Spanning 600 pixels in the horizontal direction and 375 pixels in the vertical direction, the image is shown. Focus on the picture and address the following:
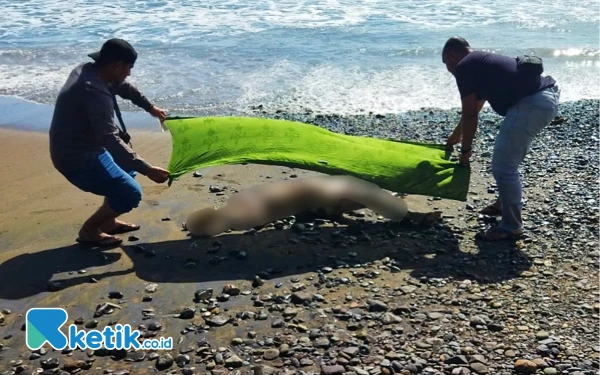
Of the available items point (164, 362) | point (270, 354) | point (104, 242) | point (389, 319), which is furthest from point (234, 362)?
point (104, 242)

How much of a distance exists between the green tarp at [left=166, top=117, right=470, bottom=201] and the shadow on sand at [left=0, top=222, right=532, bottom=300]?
17.1 inches

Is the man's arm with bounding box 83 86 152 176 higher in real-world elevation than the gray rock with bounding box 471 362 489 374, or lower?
higher

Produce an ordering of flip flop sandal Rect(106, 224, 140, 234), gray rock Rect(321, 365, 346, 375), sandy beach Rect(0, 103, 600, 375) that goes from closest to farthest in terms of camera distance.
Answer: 1. gray rock Rect(321, 365, 346, 375)
2. sandy beach Rect(0, 103, 600, 375)
3. flip flop sandal Rect(106, 224, 140, 234)

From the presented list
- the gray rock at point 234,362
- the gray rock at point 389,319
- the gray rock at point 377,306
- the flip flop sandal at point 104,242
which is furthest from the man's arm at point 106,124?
the gray rock at point 389,319

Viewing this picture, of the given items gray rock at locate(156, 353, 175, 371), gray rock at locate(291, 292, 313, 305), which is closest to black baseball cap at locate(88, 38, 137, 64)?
gray rock at locate(291, 292, 313, 305)

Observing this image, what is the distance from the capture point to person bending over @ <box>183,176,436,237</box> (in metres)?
6.23

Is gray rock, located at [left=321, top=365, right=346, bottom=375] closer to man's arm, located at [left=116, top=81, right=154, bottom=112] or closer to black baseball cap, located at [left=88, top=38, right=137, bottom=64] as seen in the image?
black baseball cap, located at [left=88, top=38, right=137, bottom=64]

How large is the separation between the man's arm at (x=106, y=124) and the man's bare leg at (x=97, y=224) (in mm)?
595

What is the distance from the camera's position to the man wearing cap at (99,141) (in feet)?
18.3

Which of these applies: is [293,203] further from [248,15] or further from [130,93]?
[248,15]

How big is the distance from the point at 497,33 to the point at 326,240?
12820 mm

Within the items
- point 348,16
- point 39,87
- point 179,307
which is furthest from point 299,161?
point 348,16

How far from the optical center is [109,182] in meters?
5.90

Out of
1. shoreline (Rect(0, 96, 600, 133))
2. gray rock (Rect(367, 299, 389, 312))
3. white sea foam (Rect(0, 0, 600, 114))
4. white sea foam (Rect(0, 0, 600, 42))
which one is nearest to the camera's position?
gray rock (Rect(367, 299, 389, 312))
